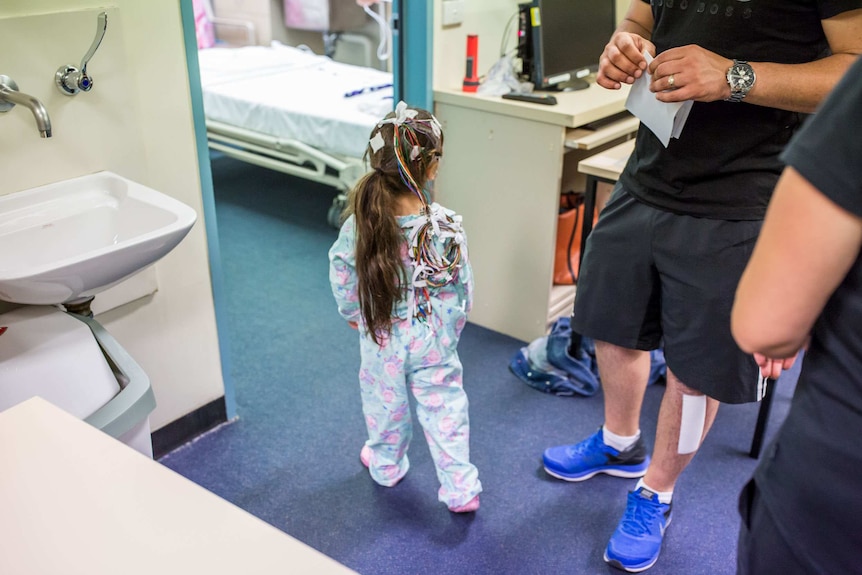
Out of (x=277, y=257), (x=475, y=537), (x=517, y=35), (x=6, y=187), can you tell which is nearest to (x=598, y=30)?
(x=517, y=35)

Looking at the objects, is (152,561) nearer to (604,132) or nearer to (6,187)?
(6,187)

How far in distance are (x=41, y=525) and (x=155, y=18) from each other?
1.25 meters

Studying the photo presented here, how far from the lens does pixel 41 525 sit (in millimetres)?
937

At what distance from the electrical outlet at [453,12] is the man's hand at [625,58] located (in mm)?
1170

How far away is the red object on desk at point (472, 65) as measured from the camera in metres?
2.67

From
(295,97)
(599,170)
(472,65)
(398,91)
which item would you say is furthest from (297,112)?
(599,170)

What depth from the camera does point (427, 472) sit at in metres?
2.12

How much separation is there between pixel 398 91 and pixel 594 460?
4.58ft

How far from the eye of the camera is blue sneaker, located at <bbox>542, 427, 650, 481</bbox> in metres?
2.09

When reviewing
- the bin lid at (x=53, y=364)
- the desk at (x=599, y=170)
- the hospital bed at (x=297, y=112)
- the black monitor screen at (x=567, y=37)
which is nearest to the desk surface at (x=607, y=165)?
the desk at (x=599, y=170)

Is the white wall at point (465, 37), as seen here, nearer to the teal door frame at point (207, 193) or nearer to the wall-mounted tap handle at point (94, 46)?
the teal door frame at point (207, 193)

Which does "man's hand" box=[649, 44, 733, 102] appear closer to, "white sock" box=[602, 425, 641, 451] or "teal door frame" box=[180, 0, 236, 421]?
"white sock" box=[602, 425, 641, 451]

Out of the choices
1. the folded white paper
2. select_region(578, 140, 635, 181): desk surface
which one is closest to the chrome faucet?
the folded white paper

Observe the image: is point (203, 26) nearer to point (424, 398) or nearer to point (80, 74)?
point (80, 74)
